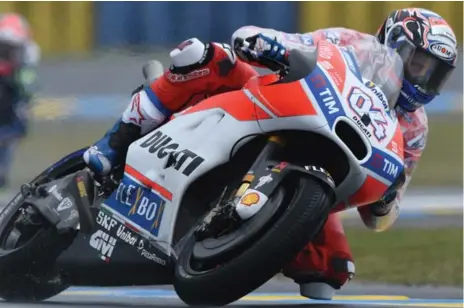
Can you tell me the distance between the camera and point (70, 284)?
4578mm

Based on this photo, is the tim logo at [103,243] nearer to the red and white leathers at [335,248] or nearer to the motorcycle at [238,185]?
the motorcycle at [238,185]

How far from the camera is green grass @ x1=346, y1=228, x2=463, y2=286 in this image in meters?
6.55

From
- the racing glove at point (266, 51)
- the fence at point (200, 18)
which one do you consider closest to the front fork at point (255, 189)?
the racing glove at point (266, 51)

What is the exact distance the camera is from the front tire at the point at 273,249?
12.7 feet

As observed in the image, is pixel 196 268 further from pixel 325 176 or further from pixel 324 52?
pixel 324 52

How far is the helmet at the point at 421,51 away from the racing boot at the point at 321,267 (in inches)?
25.4

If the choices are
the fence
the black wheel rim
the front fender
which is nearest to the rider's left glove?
the front fender

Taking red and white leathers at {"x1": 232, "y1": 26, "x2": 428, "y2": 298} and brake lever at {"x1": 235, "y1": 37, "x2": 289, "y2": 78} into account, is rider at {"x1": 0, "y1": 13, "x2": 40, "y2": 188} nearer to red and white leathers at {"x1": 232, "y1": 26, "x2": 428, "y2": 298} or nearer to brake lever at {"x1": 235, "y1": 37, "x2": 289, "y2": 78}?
red and white leathers at {"x1": 232, "y1": 26, "x2": 428, "y2": 298}

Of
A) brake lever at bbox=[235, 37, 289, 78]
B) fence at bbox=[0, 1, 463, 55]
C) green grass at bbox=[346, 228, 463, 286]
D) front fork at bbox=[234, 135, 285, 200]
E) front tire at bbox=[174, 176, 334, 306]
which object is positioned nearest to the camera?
front tire at bbox=[174, 176, 334, 306]

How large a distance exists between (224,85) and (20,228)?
Result: 40.0 inches

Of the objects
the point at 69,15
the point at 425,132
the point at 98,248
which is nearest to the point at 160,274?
the point at 98,248

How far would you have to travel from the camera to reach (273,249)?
3859 mm

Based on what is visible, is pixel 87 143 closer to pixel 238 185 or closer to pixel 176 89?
pixel 176 89

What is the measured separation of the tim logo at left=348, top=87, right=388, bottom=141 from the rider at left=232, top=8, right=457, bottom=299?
270 mm
